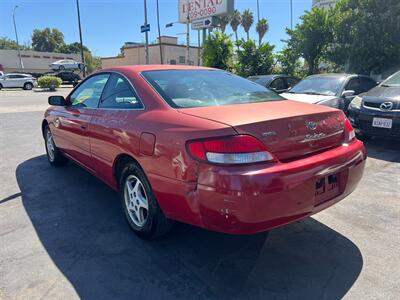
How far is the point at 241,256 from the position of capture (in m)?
2.73

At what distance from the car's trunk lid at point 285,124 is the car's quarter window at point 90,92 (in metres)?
1.47

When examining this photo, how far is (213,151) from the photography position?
223 centimetres

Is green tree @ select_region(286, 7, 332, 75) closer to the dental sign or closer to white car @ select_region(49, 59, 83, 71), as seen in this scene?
the dental sign

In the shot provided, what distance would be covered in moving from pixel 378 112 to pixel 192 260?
4652 mm

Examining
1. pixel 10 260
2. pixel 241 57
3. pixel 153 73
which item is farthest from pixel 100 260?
pixel 241 57

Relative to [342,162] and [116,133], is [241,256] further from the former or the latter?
[116,133]

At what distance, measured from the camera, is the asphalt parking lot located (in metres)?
2.34

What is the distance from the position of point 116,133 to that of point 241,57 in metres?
14.6

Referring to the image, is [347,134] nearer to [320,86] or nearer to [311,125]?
[311,125]

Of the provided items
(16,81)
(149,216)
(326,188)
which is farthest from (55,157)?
(16,81)

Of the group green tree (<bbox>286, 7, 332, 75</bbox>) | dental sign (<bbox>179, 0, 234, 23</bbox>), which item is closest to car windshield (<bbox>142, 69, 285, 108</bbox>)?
green tree (<bbox>286, 7, 332, 75</bbox>)

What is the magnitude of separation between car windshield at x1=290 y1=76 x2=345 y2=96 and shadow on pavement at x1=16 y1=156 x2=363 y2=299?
4791mm

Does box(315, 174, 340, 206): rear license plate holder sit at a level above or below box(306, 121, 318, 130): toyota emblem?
below

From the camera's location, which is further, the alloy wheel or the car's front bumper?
the car's front bumper
